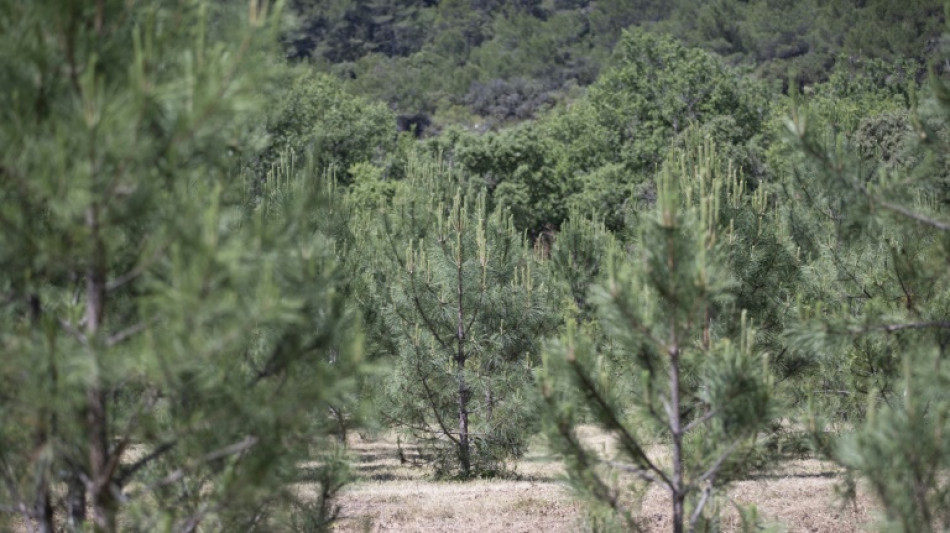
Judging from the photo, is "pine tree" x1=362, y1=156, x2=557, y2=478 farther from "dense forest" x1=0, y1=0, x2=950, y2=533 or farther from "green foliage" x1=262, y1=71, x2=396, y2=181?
"green foliage" x1=262, y1=71, x2=396, y2=181

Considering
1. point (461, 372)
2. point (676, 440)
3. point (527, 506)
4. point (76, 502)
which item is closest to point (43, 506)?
point (76, 502)

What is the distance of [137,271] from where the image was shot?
3.85 m

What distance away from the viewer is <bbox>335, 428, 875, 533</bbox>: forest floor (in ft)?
34.6

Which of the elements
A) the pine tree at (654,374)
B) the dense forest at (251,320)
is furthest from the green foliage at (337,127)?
the pine tree at (654,374)

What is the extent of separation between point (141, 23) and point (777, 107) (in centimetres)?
3942

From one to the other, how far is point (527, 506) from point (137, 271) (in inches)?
345

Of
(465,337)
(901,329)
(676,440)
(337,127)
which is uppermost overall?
(901,329)

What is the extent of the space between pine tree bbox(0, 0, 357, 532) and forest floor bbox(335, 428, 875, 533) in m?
5.09

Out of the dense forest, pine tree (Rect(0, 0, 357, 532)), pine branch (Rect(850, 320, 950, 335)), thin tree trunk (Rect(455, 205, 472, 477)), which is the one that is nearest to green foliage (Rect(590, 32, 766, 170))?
thin tree trunk (Rect(455, 205, 472, 477))

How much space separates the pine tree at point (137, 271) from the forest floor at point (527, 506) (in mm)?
5093

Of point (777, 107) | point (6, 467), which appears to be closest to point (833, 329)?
point (6, 467)

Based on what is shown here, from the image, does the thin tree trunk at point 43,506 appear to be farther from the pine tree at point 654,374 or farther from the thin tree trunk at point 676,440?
the thin tree trunk at point 676,440

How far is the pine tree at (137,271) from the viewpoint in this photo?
140 inches

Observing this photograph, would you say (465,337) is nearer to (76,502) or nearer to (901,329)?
(901,329)
